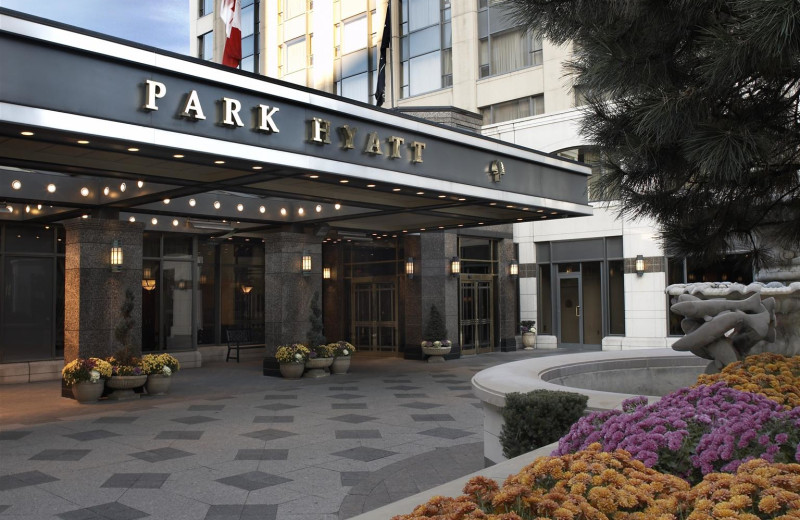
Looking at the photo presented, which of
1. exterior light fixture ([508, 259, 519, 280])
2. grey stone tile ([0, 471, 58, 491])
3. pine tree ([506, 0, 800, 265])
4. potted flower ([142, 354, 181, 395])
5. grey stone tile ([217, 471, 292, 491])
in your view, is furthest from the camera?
exterior light fixture ([508, 259, 519, 280])

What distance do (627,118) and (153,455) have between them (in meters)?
7.53

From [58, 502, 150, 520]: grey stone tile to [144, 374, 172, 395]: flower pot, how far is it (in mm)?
8551

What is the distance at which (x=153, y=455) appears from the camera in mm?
9594

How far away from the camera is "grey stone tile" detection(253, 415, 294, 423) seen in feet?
39.8

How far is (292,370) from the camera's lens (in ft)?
60.1

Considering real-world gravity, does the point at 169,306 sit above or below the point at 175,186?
below

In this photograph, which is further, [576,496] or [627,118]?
[627,118]

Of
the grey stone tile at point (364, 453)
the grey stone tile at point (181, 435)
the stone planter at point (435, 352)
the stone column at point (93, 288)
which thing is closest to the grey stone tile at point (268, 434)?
the grey stone tile at point (181, 435)

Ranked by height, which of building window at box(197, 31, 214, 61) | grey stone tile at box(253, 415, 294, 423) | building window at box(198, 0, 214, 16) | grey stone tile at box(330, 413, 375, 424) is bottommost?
grey stone tile at box(330, 413, 375, 424)

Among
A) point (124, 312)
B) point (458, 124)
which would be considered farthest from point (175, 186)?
point (458, 124)

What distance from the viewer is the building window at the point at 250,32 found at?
139ft

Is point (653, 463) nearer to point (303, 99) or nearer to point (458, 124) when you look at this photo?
point (303, 99)

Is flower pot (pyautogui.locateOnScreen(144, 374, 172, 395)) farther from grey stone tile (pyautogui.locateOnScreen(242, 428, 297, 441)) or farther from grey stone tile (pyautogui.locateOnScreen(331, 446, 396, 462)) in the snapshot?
grey stone tile (pyautogui.locateOnScreen(331, 446, 396, 462))

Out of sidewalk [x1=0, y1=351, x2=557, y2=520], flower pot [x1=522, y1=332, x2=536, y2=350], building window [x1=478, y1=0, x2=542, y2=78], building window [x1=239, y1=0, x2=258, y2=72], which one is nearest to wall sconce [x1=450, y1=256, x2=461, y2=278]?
flower pot [x1=522, y1=332, x2=536, y2=350]
